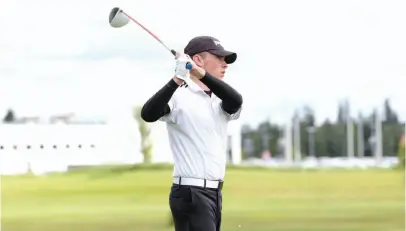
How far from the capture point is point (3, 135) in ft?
58.3

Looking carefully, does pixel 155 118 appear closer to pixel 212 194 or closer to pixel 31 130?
pixel 212 194

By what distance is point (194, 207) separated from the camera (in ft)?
11.2

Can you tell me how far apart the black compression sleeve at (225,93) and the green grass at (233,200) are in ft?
23.3

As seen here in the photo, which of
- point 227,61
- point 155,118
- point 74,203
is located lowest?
point 74,203

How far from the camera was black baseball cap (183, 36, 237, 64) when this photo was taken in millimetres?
3547

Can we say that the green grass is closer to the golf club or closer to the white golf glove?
the golf club

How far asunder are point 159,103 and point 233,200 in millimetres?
14333

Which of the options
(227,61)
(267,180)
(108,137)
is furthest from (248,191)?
(227,61)

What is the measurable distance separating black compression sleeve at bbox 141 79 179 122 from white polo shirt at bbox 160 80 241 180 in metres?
0.07

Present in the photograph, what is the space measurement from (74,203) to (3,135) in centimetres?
197

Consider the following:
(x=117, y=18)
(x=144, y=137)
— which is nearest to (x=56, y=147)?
(x=144, y=137)

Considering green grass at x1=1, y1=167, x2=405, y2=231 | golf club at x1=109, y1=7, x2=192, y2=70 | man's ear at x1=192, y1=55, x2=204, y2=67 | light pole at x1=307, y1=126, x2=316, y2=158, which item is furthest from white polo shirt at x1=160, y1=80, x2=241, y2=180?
light pole at x1=307, y1=126, x2=316, y2=158

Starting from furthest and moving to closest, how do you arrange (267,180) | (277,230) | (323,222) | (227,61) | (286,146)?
(286,146), (267,180), (323,222), (277,230), (227,61)

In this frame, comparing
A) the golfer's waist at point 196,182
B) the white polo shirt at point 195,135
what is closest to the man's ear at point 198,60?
the white polo shirt at point 195,135
